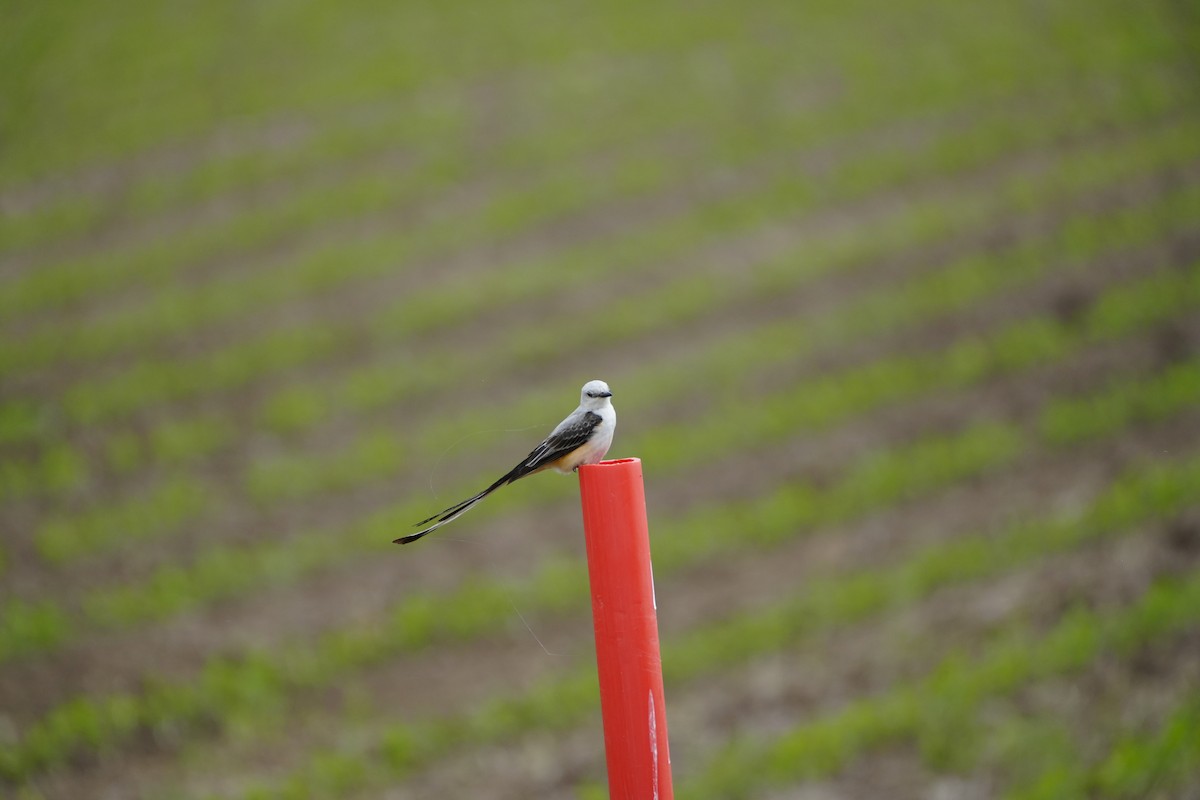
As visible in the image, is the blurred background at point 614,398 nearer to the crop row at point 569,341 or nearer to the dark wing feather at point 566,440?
the crop row at point 569,341

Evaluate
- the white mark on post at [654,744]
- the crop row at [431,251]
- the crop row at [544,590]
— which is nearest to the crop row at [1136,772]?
the crop row at [544,590]

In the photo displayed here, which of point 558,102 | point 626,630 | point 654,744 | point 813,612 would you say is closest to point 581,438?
point 626,630

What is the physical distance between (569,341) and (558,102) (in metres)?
7.44

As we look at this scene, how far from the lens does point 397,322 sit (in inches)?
470

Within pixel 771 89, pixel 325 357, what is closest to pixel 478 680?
pixel 325 357

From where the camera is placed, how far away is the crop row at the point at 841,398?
27.4 ft

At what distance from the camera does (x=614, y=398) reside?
10758 mm

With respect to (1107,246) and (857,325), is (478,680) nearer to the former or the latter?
(857,325)

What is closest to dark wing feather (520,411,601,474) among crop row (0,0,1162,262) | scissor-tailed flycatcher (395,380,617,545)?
scissor-tailed flycatcher (395,380,617,545)

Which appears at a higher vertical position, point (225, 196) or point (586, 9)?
point (586, 9)

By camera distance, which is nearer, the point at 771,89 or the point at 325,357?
the point at 325,357

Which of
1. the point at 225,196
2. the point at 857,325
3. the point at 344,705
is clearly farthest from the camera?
the point at 225,196

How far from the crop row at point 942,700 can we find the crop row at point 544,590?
4.21 ft

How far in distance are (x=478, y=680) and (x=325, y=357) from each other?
5585 millimetres
